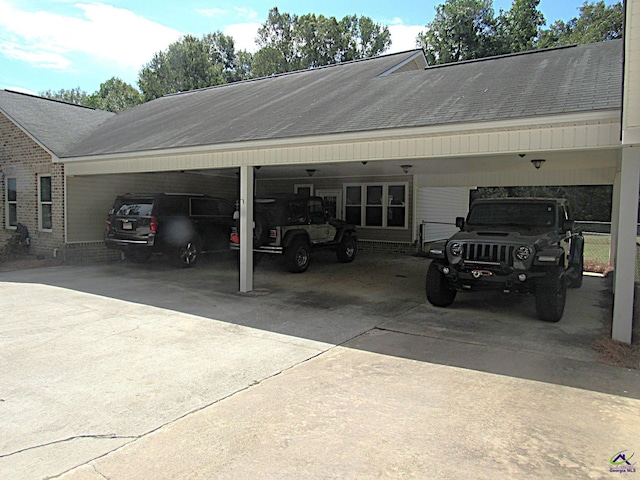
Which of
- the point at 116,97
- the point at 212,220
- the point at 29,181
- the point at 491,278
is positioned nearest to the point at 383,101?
the point at 491,278

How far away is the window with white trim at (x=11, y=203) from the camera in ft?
46.5

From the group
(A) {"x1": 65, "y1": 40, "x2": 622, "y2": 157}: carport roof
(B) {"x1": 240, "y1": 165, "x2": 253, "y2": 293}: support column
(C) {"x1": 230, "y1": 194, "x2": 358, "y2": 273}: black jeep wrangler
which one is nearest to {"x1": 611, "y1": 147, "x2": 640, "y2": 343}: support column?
(A) {"x1": 65, "y1": 40, "x2": 622, "y2": 157}: carport roof

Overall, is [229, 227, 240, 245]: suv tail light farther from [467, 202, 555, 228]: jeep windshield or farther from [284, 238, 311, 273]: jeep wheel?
[467, 202, 555, 228]: jeep windshield

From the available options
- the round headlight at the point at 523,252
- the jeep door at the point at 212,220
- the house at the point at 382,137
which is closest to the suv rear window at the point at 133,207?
the house at the point at 382,137

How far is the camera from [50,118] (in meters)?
14.8

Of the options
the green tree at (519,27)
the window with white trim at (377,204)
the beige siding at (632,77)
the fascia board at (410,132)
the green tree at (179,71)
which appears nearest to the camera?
the beige siding at (632,77)

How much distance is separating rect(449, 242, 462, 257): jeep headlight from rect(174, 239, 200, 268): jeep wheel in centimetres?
720

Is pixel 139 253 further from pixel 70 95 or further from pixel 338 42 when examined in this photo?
pixel 70 95

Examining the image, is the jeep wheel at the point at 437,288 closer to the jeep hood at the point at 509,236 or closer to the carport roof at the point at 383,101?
the jeep hood at the point at 509,236

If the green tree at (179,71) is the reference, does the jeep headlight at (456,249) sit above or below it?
below

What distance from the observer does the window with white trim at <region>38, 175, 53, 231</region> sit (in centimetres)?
1316

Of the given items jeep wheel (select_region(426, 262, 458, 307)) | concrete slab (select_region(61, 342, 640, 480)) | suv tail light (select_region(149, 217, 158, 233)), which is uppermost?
suv tail light (select_region(149, 217, 158, 233))

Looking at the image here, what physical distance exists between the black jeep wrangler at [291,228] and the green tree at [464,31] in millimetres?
26228

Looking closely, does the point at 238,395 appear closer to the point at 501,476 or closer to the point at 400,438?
the point at 400,438
